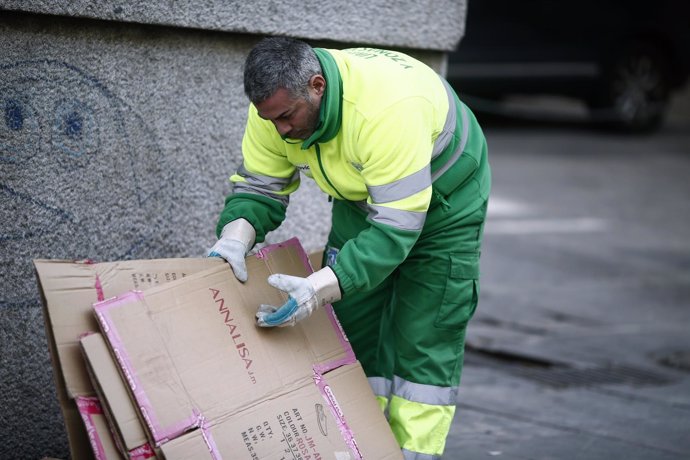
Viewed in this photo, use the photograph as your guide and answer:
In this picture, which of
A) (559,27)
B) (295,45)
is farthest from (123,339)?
(559,27)

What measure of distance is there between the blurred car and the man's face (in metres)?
7.56

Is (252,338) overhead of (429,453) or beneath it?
overhead

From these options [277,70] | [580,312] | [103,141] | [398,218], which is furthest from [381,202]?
[580,312]

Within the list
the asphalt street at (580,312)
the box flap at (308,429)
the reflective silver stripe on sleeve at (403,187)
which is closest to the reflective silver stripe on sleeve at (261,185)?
the reflective silver stripe on sleeve at (403,187)

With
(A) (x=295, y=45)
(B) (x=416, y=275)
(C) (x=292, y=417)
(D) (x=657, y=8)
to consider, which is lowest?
(C) (x=292, y=417)

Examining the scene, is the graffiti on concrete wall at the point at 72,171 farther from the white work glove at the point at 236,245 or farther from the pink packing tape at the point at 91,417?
the pink packing tape at the point at 91,417

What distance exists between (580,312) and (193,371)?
3635mm

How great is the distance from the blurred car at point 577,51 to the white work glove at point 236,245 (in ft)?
24.2

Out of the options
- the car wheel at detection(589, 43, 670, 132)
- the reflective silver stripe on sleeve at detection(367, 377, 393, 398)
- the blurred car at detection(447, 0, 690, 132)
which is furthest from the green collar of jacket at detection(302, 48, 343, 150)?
the car wheel at detection(589, 43, 670, 132)

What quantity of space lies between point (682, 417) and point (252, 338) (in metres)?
2.14

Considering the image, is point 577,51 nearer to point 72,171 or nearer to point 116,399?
point 72,171

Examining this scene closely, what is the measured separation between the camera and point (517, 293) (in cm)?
605

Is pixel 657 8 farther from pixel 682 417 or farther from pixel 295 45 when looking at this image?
pixel 295 45

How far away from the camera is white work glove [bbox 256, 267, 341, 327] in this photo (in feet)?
8.45
